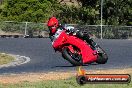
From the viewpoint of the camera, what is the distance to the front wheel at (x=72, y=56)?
6.20 metres

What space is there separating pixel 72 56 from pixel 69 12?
151 ft

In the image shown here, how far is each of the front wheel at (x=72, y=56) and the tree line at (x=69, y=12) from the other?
4202cm

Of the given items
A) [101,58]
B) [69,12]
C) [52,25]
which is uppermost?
[52,25]

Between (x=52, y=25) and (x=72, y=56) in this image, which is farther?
(x=72, y=56)

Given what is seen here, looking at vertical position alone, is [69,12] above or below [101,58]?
below

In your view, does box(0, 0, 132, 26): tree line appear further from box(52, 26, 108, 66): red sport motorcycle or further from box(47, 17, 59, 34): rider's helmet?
box(47, 17, 59, 34): rider's helmet

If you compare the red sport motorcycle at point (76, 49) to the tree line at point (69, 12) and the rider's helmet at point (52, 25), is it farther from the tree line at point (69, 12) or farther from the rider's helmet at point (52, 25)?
the tree line at point (69, 12)

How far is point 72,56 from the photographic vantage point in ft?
20.7

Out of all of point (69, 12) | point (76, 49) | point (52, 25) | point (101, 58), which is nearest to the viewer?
point (52, 25)

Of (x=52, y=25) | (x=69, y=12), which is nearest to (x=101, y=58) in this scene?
(x=52, y=25)

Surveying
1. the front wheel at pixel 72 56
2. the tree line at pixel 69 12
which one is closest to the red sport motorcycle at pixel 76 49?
the front wheel at pixel 72 56

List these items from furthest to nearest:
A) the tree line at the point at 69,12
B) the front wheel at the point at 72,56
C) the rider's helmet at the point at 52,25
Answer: the tree line at the point at 69,12 < the front wheel at the point at 72,56 < the rider's helmet at the point at 52,25

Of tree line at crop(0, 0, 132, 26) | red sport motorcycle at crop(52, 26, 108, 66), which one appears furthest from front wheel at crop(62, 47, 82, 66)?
tree line at crop(0, 0, 132, 26)

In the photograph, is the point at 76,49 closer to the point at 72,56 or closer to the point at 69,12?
the point at 72,56
